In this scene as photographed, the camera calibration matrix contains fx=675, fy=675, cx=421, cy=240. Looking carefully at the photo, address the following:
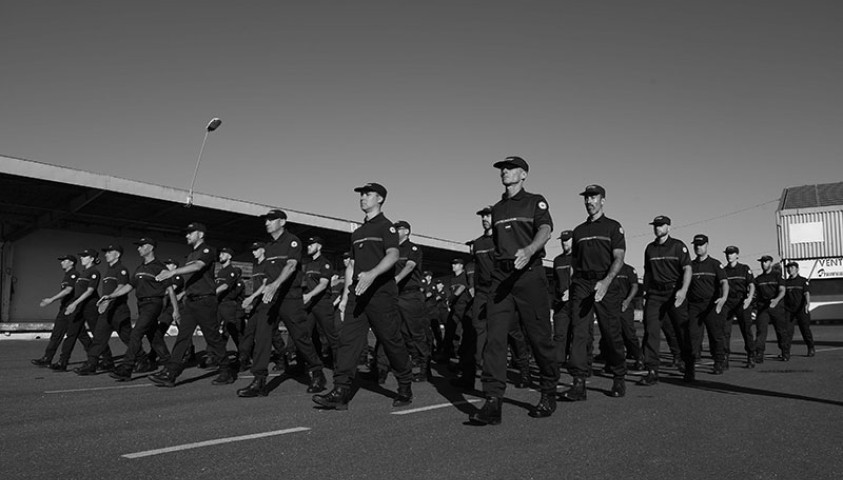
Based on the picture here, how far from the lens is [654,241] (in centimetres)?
916

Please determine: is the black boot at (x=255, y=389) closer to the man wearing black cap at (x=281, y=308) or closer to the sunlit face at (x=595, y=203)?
the man wearing black cap at (x=281, y=308)

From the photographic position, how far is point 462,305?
1160cm

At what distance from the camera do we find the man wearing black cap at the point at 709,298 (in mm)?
9305

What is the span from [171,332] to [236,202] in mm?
4714

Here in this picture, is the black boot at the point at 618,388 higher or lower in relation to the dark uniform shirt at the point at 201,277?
lower

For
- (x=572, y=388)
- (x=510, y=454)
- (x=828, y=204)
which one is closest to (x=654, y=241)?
(x=572, y=388)

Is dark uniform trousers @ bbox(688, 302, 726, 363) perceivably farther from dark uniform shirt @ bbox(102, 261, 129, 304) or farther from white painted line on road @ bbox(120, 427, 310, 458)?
dark uniform shirt @ bbox(102, 261, 129, 304)

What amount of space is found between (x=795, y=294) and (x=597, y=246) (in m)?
8.85

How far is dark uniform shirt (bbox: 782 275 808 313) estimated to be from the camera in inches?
539

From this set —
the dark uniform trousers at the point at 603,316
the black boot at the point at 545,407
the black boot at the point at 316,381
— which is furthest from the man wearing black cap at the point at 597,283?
the black boot at the point at 316,381

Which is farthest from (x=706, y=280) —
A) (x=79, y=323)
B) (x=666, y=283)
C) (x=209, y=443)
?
(x=79, y=323)

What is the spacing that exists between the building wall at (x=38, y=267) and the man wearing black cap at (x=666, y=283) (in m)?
19.0

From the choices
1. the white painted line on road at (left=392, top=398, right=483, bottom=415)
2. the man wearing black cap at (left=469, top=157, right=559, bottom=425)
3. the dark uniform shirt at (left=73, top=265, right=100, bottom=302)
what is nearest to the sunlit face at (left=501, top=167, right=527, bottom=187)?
the man wearing black cap at (left=469, top=157, right=559, bottom=425)

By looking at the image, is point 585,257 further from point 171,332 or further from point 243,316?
point 171,332
